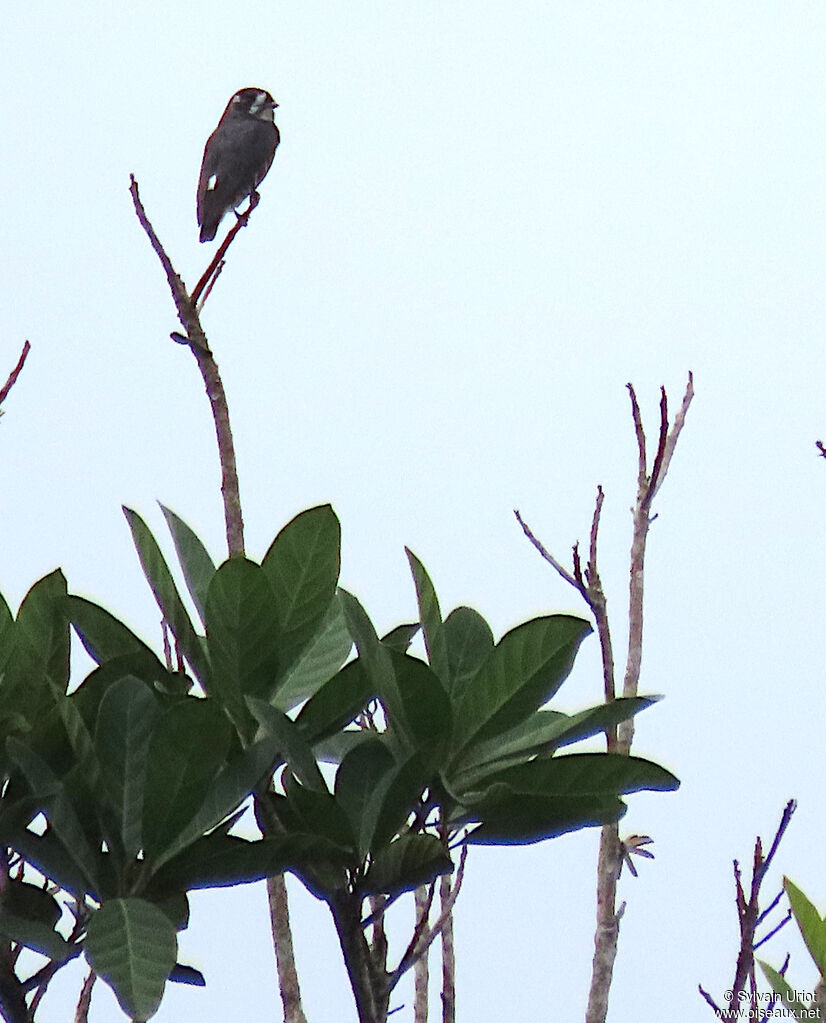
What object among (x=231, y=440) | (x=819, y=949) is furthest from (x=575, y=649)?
(x=819, y=949)

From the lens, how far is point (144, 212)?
5.63ft

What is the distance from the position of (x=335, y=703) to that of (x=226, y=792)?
0.39ft

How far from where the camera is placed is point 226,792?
858mm

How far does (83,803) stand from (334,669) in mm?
216

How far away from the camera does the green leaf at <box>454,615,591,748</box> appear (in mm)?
912

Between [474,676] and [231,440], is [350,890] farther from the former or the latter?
[231,440]

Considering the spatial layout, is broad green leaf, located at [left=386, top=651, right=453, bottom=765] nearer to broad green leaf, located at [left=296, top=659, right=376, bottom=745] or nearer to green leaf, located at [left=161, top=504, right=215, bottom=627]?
broad green leaf, located at [left=296, top=659, right=376, bottom=745]

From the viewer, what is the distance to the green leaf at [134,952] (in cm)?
72

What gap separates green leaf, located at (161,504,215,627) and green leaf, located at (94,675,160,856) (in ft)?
0.45

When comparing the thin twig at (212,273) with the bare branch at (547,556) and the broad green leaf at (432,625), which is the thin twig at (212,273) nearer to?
the bare branch at (547,556)

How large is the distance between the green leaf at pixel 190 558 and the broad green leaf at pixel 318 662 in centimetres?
9

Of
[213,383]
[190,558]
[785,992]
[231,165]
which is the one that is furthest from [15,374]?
[231,165]

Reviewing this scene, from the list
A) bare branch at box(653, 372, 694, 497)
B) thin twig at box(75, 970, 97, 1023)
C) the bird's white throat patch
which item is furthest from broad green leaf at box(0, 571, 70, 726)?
the bird's white throat patch

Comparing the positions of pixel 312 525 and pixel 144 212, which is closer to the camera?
pixel 312 525
